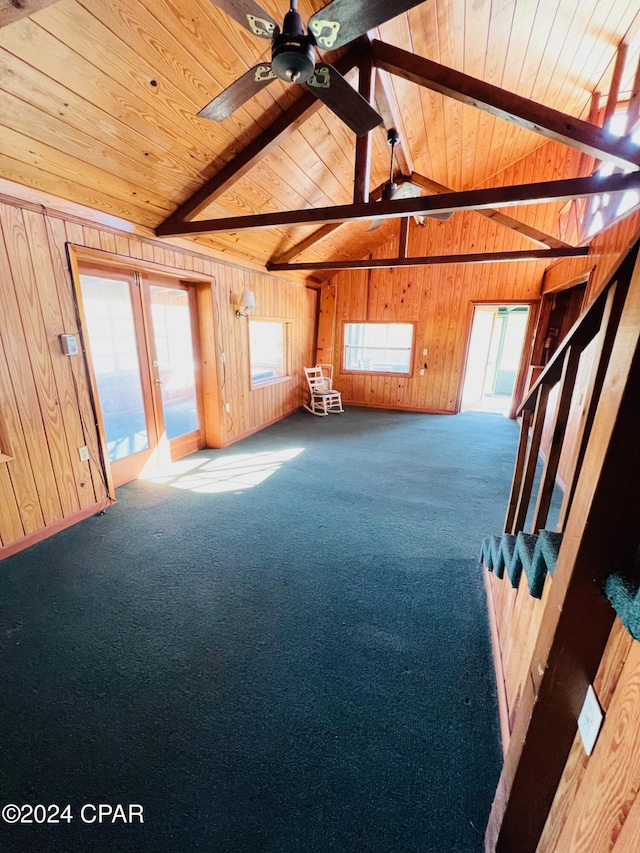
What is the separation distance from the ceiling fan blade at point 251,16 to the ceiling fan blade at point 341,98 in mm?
216

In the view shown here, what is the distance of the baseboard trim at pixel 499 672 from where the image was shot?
1236 mm

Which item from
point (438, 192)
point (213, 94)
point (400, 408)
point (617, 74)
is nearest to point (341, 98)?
point (213, 94)

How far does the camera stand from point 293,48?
3.93ft

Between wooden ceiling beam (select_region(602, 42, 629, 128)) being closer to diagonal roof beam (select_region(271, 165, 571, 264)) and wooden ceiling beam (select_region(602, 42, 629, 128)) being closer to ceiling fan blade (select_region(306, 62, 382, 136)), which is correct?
diagonal roof beam (select_region(271, 165, 571, 264))

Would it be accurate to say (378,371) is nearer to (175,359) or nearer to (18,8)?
(175,359)

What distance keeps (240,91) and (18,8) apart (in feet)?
2.55

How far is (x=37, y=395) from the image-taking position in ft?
7.63

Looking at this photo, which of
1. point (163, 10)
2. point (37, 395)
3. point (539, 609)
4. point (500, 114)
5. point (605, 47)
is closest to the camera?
point (539, 609)

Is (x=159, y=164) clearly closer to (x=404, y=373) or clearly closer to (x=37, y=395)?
(x=37, y=395)

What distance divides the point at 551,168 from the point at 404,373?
12.2ft

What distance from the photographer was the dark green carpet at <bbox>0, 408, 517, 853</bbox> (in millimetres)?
1065

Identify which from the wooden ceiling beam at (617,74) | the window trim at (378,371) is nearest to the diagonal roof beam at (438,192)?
the wooden ceiling beam at (617,74)

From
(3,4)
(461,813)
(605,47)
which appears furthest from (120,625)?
(605,47)

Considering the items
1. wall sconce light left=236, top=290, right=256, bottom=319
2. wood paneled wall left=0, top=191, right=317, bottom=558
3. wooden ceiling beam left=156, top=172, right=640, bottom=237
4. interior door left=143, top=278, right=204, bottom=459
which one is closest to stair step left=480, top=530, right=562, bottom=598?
wooden ceiling beam left=156, top=172, right=640, bottom=237
